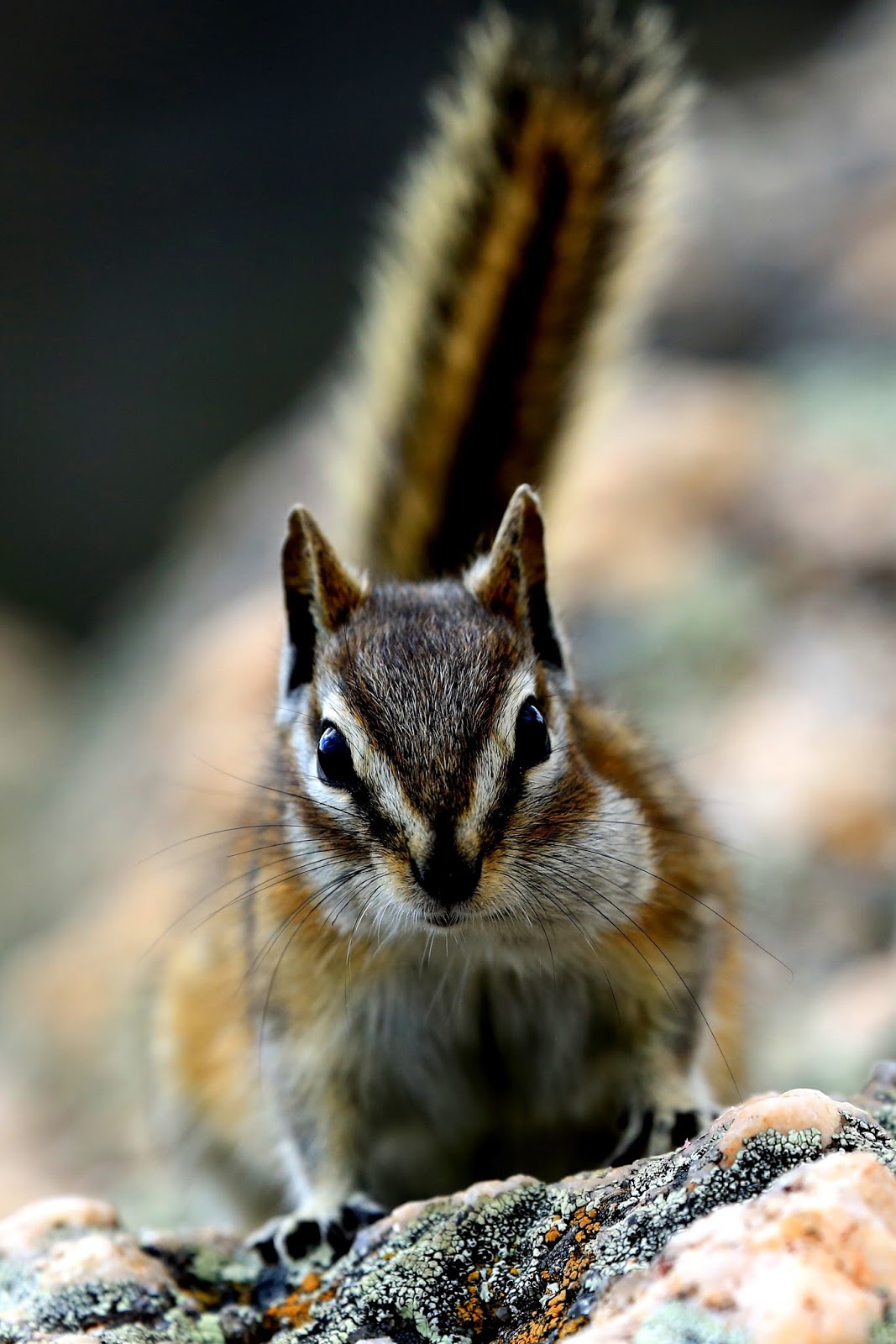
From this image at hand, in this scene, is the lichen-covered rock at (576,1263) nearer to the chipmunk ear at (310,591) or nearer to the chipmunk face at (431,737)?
the chipmunk face at (431,737)

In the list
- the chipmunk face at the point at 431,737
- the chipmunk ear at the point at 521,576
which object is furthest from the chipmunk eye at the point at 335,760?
the chipmunk ear at the point at 521,576

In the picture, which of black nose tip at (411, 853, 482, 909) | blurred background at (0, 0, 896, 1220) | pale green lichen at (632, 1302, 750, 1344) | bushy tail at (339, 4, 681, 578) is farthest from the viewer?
blurred background at (0, 0, 896, 1220)

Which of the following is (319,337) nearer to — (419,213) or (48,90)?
(48,90)

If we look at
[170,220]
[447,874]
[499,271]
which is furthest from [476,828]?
[170,220]

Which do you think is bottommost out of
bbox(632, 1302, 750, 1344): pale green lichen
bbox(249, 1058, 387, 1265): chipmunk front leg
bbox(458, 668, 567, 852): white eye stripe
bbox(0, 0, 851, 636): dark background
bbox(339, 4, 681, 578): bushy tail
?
bbox(632, 1302, 750, 1344): pale green lichen

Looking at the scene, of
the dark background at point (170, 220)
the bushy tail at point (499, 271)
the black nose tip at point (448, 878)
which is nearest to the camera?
the black nose tip at point (448, 878)

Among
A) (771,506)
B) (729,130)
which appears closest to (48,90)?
(729,130)

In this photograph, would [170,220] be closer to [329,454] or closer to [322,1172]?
[329,454]

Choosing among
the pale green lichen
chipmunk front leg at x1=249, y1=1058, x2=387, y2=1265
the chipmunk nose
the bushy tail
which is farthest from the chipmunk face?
the bushy tail

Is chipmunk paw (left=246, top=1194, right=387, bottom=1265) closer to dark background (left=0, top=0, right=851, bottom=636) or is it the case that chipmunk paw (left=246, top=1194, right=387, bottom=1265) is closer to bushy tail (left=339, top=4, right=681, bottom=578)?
bushy tail (left=339, top=4, right=681, bottom=578)
